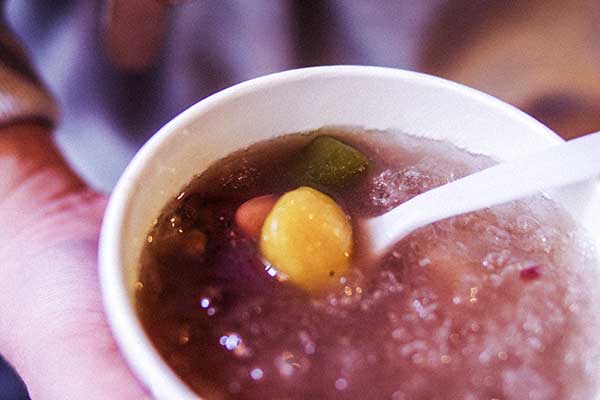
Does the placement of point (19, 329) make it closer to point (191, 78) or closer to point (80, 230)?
point (80, 230)

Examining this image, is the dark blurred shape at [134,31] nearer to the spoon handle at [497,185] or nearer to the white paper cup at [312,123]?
the white paper cup at [312,123]

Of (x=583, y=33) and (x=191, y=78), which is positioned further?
(x=191, y=78)

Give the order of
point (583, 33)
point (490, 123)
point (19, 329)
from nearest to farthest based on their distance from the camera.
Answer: point (490, 123) < point (19, 329) < point (583, 33)

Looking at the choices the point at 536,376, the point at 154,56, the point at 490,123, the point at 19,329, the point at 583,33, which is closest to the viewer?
the point at 536,376

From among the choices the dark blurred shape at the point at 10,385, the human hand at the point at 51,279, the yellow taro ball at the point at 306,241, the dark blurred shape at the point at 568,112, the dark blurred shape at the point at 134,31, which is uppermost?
the dark blurred shape at the point at 568,112

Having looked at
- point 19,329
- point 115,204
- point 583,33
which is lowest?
point 19,329

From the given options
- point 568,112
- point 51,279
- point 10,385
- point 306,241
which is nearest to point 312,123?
point 306,241

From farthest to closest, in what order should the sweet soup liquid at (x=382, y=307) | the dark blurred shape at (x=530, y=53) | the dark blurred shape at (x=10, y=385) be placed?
the dark blurred shape at (x=10, y=385) < the dark blurred shape at (x=530, y=53) < the sweet soup liquid at (x=382, y=307)

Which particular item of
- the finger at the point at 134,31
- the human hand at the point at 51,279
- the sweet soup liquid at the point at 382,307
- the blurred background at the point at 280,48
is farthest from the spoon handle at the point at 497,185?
the finger at the point at 134,31

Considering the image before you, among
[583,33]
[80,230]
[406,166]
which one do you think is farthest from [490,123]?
[80,230]
